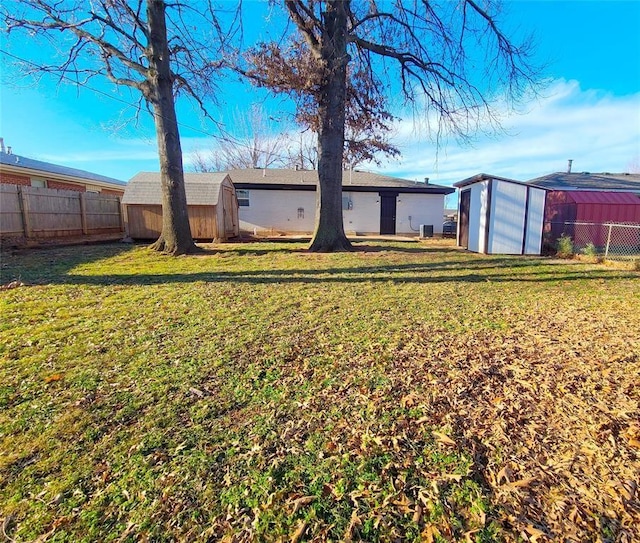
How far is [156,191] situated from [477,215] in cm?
1275

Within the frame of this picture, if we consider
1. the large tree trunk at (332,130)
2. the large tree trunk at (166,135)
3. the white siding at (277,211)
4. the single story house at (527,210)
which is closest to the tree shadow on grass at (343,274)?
the large tree trunk at (166,135)

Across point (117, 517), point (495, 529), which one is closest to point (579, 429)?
point (495, 529)

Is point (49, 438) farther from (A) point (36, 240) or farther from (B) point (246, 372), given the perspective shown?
(A) point (36, 240)

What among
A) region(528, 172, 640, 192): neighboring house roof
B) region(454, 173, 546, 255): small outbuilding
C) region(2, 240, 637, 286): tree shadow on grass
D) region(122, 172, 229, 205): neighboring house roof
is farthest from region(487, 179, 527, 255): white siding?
region(122, 172, 229, 205): neighboring house roof

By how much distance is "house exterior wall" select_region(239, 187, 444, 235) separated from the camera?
2003 centimetres

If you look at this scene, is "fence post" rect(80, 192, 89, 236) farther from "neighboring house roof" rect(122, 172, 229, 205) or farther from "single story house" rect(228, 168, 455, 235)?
"single story house" rect(228, 168, 455, 235)

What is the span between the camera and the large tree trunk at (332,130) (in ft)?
32.4

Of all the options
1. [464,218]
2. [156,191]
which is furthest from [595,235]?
[156,191]

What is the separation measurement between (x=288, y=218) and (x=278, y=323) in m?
16.5

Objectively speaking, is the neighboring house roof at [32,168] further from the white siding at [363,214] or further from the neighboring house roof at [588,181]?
the neighboring house roof at [588,181]

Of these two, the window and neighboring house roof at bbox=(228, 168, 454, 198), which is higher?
neighboring house roof at bbox=(228, 168, 454, 198)

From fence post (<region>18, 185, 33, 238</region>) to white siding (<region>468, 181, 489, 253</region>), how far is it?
15511 mm

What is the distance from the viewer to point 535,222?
11219 mm

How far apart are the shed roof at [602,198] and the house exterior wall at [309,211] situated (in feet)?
22.2
